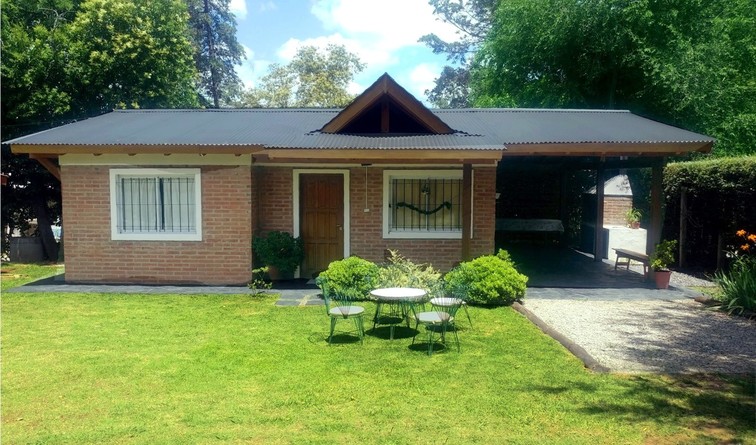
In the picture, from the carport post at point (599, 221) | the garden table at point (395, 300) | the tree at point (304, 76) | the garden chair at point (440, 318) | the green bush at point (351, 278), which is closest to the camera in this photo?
the garden chair at point (440, 318)

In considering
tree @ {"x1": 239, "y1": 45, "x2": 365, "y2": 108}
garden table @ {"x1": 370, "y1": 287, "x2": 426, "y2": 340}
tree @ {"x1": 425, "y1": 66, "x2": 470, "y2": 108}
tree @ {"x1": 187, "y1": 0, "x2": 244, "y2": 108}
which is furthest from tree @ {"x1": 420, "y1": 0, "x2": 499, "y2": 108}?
garden table @ {"x1": 370, "y1": 287, "x2": 426, "y2": 340}

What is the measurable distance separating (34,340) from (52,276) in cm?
648

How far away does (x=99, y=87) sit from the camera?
→ 1880 centimetres

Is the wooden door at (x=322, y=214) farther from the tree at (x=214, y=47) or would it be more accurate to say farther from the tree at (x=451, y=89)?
the tree at (x=451, y=89)

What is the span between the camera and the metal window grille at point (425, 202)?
1293 cm

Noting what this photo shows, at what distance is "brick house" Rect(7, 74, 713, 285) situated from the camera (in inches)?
444

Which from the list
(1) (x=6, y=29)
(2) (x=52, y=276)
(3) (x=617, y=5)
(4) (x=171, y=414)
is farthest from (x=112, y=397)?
(3) (x=617, y=5)

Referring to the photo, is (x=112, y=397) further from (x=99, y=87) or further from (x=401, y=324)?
(x=99, y=87)

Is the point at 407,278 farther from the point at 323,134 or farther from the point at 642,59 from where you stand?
the point at 642,59

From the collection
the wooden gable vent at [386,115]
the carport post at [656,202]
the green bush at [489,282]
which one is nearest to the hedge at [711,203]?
the carport post at [656,202]

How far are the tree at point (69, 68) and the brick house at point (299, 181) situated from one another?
542 cm

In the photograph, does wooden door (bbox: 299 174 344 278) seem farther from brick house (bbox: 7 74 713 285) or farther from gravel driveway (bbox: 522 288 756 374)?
gravel driveway (bbox: 522 288 756 374)

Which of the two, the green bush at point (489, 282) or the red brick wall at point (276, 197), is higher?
the red brick wall at point (276, 197)

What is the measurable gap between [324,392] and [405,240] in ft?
23.3
